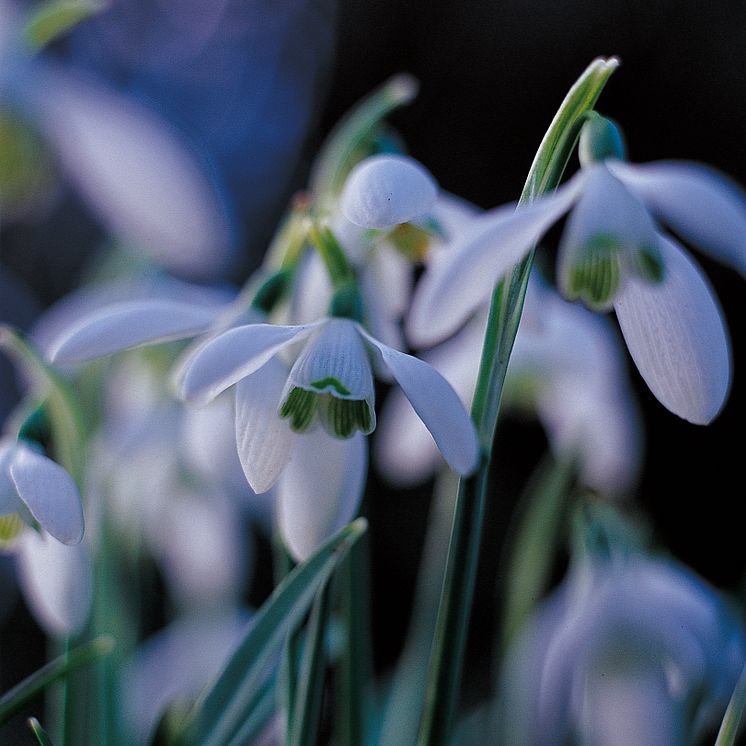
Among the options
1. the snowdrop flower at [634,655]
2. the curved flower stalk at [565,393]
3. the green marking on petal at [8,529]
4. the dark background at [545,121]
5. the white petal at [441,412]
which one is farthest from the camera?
the dark background at [545,121]

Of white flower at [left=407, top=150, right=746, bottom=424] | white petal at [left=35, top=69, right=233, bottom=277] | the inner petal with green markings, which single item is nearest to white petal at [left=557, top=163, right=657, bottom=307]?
white flower at [left=407, top=150, right=746, bottom=424]

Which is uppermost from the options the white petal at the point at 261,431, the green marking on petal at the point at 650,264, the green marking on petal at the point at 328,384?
the green marking on petal at the point at 650,264

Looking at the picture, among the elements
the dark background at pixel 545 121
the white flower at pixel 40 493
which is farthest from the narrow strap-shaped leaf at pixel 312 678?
the dark background at pixel 545 121

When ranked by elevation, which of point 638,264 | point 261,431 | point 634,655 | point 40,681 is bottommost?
point 634,655

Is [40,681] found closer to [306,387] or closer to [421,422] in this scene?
[306,387]

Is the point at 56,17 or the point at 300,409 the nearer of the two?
the point at 300,409

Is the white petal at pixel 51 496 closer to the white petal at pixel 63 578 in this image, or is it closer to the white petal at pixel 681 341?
the white petal at pixel 63 578

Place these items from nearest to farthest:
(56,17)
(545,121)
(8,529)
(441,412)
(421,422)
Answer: (441,412) → (8,529) → (56,17) → (421,422) → (545,121)

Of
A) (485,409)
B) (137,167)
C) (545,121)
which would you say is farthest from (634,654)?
(545,121)
